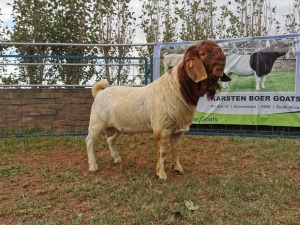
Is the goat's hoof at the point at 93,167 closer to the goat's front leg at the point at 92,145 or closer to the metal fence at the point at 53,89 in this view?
the goat's front leg at the point at 92,145

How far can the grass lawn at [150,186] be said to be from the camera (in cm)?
357

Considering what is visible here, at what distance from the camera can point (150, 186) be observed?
174 inches

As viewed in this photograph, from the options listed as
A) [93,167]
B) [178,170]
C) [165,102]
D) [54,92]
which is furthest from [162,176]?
[54,92]

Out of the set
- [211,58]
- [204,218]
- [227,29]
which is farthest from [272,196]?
[227,29]

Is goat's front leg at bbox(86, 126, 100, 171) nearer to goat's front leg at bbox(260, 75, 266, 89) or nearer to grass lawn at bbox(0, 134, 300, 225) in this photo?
grass lawn at bbox(0, 134, 300, 225)

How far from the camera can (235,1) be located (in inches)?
426

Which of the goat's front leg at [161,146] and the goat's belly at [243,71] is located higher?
the goat's belly at [243,71]

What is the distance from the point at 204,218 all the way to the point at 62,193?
1.84 m

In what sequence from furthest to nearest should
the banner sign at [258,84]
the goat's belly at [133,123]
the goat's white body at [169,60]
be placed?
the goat's white body at [169,60], the banner sign at [258,84], the goat's belly at [133,123]

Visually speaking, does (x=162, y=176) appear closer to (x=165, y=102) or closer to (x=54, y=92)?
(x=165, y=102)

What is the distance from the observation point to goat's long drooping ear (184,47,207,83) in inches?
163

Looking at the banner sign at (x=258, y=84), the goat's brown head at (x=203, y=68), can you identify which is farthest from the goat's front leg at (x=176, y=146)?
the banner sign at (x=258, y=84)

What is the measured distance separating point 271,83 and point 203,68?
378 centimetres

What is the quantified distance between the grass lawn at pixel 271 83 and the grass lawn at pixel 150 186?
123 centimetres
